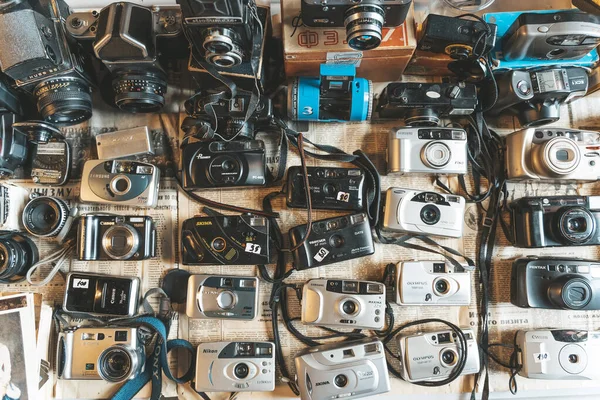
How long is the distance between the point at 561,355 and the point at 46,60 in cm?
181

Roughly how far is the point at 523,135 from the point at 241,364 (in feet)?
3.88

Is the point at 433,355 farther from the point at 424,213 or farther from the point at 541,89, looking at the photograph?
the point at 541,89

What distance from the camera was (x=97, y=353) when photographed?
4.46 ft

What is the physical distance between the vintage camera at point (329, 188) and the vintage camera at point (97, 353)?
0.68 meters

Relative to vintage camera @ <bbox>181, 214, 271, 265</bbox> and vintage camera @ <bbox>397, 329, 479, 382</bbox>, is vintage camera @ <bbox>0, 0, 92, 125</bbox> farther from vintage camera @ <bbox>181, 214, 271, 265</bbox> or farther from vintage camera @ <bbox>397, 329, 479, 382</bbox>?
vintage camera @ <bbox>397, 329, 479, 382</bbox>

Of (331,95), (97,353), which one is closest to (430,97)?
(331,95)

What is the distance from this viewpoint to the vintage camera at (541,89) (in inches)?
53.1

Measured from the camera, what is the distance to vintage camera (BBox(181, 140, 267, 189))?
1405mm


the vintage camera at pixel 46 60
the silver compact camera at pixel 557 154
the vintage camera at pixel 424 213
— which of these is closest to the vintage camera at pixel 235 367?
the vintage camera at pixel 424 213

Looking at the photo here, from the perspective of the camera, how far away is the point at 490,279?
1.48 metres

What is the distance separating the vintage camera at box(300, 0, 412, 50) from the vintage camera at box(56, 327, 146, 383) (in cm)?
111

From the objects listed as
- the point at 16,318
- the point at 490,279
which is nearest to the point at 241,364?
the point at 16,318

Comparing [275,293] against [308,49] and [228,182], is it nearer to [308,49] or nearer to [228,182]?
[228,182]

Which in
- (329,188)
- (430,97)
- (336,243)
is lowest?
(336,243)
